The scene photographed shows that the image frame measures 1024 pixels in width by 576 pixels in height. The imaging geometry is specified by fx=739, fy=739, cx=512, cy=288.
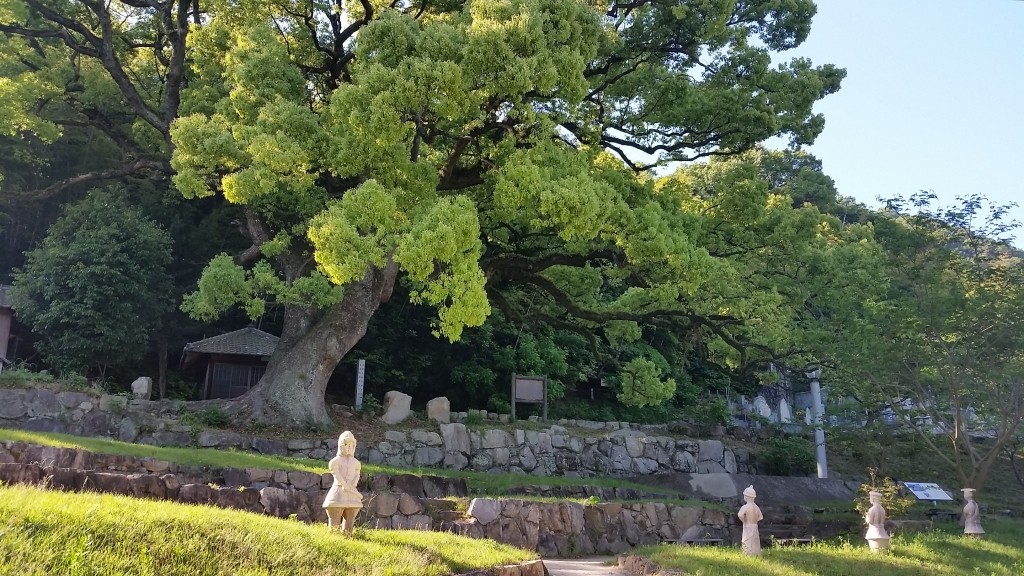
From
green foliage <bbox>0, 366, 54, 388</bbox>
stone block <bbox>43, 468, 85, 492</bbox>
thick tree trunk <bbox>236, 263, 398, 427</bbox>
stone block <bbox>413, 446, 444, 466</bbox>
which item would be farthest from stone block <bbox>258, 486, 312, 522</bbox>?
green foliage <bbox>0, 366, 54, 388</bbox>

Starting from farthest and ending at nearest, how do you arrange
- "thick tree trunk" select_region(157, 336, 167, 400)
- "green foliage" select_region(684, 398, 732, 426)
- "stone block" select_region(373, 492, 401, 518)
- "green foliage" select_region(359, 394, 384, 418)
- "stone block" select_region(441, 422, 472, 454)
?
"green foliage" select_region(684, 398, 732, 426), "thick tree trunk" select_region(157, 336, 167, 400), "green foliage" select_region(359, 394, 384, 418), "stone block" select_region(441, 422, 472, 454), "stone block" select_region(373, 492, 401, 518)

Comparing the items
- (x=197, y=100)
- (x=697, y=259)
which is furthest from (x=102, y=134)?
(x=697, y=259)

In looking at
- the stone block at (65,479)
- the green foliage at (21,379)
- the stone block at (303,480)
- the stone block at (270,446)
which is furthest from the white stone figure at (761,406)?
the stone block at (65,479)

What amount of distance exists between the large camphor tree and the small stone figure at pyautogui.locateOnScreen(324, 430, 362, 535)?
4816mm

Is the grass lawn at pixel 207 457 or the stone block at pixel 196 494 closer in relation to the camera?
the stone block at pixel 196 494

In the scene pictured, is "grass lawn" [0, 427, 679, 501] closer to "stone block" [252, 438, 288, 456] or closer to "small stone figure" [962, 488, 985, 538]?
"stone block" [252, 438, 288, 456]

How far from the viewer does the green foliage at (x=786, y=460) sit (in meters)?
20.3

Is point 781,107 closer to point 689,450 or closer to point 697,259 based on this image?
point 697,259

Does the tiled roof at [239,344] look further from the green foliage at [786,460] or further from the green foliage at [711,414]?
the green foliage at [786,460]

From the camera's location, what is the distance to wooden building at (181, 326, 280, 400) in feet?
59.5

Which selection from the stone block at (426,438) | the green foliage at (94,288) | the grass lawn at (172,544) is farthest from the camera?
the green foliage at (94,288)

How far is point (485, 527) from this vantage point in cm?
987

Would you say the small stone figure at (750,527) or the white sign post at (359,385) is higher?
the white sign post at (359,385)

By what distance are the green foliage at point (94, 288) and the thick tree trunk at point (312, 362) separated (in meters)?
4.72
